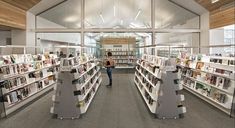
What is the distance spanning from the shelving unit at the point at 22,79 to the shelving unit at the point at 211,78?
4091 millimetres

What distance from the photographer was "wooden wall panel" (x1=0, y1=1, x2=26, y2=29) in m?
8.16

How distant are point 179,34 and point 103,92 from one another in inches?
225

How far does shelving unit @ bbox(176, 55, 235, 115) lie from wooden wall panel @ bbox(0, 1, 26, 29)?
246 inches

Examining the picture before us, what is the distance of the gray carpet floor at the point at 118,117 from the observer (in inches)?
193

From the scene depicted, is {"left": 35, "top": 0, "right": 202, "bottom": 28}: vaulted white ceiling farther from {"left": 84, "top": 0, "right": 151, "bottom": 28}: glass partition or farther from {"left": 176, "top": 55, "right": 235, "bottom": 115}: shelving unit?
{"left": 176, "top": 55, "right": 235, "bottom": 115}: shelving unit

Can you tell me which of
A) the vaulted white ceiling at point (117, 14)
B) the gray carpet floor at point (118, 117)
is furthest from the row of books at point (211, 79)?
the vaulted white ceiling at point (117, 14)

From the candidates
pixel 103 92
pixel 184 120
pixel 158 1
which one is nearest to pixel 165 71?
pixel 184 120

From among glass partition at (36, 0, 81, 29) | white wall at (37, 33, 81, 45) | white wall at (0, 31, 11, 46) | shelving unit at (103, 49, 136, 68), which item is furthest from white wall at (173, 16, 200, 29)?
white wall at (0, 31, 11, 46)

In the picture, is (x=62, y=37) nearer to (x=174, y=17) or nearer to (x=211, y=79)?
(x=174, y=17)

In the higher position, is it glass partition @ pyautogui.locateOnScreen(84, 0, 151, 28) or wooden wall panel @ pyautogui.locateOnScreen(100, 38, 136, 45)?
glass partition @ pyautogui.locateOnScreen(84, 0, 151, 28)

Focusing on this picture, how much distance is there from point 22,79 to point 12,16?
3565mm

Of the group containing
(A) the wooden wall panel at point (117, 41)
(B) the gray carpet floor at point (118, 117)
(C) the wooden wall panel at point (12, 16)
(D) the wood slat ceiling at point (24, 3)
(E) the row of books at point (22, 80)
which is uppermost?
(D) the wood slat ceiling at point (24, 3)

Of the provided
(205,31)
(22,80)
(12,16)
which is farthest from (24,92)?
(205,31)

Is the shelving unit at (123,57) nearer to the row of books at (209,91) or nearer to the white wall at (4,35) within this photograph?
the white wall at (4,35)
